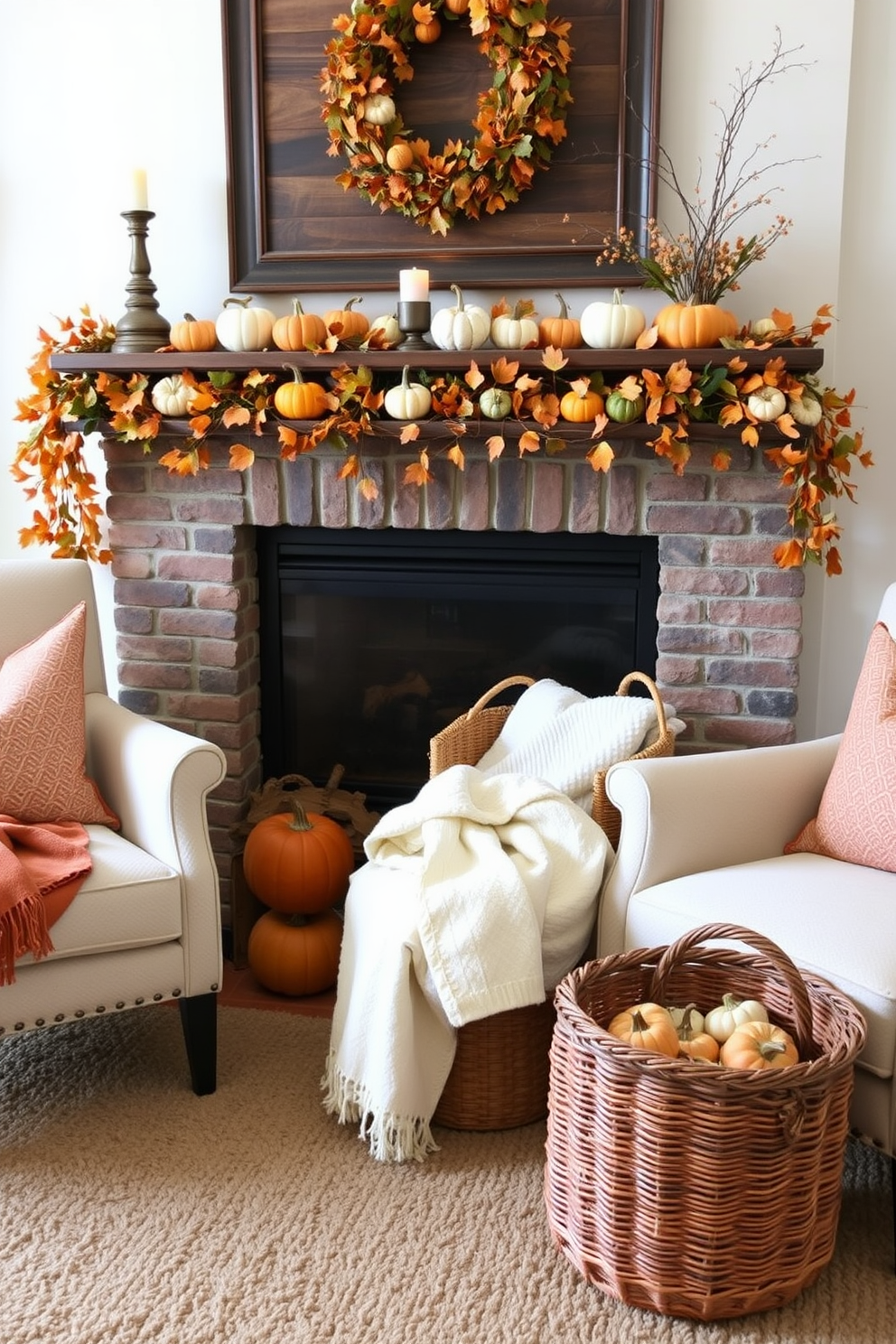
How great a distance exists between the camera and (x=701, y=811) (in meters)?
2.14

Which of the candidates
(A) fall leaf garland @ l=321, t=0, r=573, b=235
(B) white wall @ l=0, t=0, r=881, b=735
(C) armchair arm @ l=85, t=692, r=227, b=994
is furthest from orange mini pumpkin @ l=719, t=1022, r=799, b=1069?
(A) fall leaf garland @ l=321, t=0, r=573, b=235

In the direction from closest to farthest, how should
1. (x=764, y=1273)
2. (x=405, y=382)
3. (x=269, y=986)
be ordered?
(x=764, y=1273)
(x=405, y=382)
(x=269, y=986)

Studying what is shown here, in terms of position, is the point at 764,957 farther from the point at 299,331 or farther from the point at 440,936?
the point at 299,331

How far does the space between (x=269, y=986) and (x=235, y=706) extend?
2.07 ft

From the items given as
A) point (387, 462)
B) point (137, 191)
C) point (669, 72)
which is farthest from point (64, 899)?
point (669, 72)

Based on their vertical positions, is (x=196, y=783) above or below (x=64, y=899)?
above

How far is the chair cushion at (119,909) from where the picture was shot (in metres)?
2.08

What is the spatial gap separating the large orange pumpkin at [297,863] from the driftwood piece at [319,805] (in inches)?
5.9

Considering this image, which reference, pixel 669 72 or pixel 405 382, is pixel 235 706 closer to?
pixel 405 382

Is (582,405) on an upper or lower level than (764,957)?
upper

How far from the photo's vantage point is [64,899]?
2062 millimetres

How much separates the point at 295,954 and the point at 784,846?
1.03 m

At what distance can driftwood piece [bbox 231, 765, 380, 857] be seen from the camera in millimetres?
2881

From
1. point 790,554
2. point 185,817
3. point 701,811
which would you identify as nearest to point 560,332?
point 790,554
